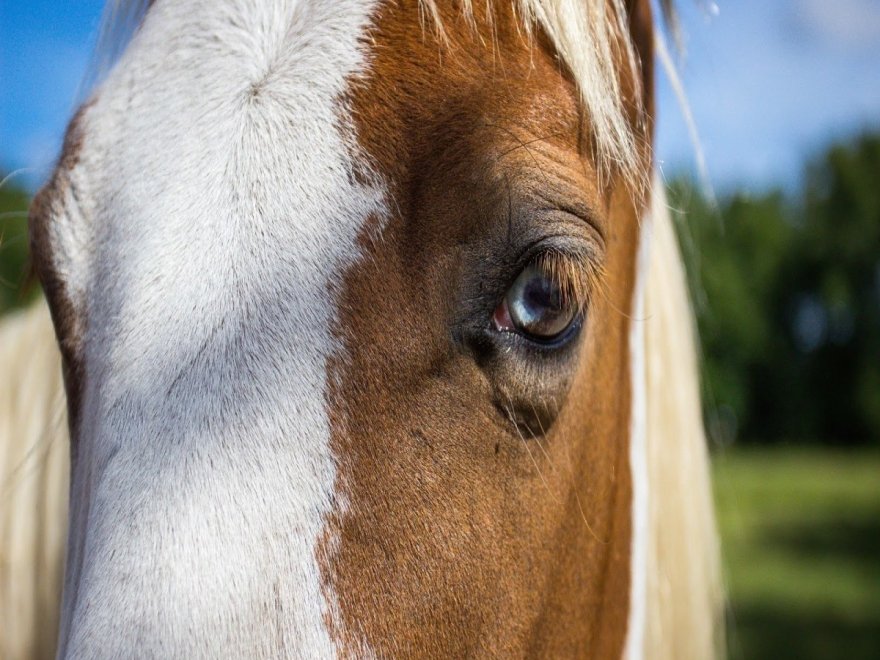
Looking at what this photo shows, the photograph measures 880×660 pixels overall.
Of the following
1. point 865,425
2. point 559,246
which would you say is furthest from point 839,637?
point 865,425

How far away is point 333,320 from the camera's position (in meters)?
1.13

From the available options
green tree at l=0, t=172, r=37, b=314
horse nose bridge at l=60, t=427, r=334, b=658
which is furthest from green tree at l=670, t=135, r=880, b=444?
horse nose bridge at l=60, t=427, r=334, b=658

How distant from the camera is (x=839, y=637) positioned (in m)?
9.47

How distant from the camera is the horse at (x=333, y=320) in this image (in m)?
1.04

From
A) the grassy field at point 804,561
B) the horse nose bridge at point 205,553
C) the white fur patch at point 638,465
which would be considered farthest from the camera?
the grassy field at point 804,561

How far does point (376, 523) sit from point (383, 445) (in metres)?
0.10

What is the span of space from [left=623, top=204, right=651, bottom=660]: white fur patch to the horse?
302 mm

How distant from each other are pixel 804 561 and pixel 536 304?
46.8ft

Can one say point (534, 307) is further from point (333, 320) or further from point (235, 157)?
point (235, 157)

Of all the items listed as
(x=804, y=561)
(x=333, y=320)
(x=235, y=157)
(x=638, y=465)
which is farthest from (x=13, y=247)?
(x=804, y=561)

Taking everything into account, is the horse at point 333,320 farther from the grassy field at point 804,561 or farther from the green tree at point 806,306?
the green tree at point 806,306

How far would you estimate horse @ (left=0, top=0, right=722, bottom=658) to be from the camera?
1037 millimetres

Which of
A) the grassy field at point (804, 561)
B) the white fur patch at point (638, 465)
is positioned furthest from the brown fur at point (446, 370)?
the grassy field at point (804, 561)

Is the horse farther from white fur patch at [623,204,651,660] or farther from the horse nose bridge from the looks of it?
white fur patch at [623,204,651,660]
